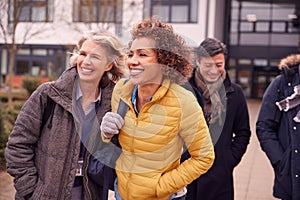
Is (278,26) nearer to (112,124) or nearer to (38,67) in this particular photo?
(38,67)

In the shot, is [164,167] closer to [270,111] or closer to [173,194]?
[173,194]

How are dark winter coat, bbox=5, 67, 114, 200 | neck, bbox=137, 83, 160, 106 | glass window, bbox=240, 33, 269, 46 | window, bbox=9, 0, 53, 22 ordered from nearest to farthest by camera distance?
neck, bbox=137, 83, 160, 106 < dark winter coat, bbox=5, 67, 114, 200 < window, bbox=9, 0, 53, 22 < glass window, bbox=240, 33, 269, 46

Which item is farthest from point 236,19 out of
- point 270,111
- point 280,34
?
point 270,111

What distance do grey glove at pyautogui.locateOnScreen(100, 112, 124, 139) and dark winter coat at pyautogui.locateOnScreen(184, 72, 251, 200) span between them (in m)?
1.16

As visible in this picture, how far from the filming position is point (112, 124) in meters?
2.17

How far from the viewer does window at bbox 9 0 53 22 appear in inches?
506

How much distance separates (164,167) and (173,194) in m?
0.23

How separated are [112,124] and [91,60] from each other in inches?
19.9

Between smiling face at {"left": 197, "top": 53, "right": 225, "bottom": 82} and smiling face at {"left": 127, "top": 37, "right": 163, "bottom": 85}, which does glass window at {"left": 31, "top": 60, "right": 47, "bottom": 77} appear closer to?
smiling face at {"left": 197, "top": 53, "right": 225, "bottom": 82}

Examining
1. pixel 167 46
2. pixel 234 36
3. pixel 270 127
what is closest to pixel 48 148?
pixel 167 46

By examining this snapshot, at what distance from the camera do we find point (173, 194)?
2.39m

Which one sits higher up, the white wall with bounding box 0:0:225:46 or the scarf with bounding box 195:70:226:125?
the white wall with bounding box 0:0:225:46

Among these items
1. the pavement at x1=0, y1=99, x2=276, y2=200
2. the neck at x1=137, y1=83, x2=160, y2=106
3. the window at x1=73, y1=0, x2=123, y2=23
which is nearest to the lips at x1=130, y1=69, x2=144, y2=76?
the neck at x1=137, y1=83, x2=160, y2=106

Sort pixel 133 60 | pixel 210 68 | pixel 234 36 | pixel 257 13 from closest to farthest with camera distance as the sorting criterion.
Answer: pixel 133 60, pixel 210 68, pixel 257 13, pixel 234 36
